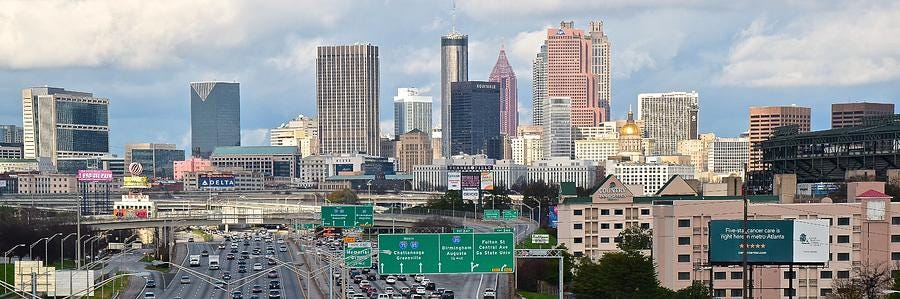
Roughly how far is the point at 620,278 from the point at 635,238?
1138 inches

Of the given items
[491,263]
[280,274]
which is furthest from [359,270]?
[491,263]

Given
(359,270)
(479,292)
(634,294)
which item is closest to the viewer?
(634,294)

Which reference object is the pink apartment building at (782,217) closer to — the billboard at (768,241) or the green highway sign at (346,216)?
the billboard at (768,241)

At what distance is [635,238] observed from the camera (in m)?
153

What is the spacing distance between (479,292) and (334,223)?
21051 millimetres

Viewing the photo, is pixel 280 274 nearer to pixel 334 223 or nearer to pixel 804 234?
pixel 334 223

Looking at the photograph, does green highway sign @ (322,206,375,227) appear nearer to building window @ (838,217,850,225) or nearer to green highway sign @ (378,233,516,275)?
building window @ (838,217,850,225)

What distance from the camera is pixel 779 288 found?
12062 cm

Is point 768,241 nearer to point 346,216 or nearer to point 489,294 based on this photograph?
point 489,294

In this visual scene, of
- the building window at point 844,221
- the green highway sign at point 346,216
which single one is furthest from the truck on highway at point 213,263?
the building window at point 844,221

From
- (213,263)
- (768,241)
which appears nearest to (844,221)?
(768,241)

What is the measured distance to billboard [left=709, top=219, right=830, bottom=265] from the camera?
104312mm

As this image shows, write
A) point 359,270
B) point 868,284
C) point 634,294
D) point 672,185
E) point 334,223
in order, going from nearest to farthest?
1. point 868,284
2. point 634,294
3. point 334,223
4. point 672,185
5. point 359,270

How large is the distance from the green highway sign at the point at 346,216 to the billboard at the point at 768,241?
6022cm
